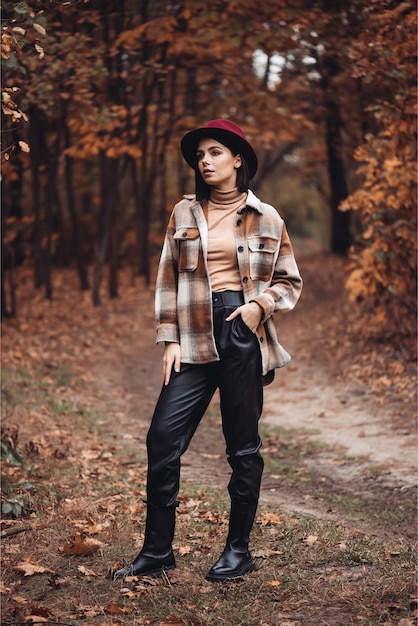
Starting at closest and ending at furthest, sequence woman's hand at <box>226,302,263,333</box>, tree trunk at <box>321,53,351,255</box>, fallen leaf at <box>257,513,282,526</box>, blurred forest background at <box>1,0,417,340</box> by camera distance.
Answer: woman's hand at <box>226,302,263,333</box>
fallen leaf at <box>257,513,282,526</box>
blurred forest background at <box>1,0,417,340</box>
tree trunk at <box>321,53,351,255</box>

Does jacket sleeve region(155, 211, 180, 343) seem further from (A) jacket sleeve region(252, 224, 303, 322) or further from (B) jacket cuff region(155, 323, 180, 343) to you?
(A) jacket sleeve region(252, 224, 303, 322)

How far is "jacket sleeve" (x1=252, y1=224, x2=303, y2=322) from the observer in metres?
3.90

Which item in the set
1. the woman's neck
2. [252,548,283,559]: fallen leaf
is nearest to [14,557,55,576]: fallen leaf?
[252,548,283,559]: fallen leaf

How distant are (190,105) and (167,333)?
13.9 metres

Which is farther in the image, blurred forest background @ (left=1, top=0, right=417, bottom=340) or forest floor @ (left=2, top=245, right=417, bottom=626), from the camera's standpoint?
blurred forest background @ (left=1, top=0, right=417, bottom=340)

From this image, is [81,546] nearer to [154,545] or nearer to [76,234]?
[154,545]

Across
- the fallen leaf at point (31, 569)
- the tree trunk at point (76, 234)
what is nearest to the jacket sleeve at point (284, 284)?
the fallen leaf at point (31, 569)

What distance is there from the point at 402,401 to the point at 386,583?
15.6ft

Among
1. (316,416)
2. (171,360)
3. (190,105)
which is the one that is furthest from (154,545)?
(190,105)

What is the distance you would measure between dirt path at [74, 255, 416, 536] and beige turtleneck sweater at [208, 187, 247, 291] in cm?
203

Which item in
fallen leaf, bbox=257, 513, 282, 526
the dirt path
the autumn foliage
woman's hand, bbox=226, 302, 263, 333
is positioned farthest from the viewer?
the autumn foliage

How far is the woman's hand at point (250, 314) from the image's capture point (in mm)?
3807

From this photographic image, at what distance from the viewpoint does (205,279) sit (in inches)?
152

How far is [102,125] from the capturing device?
10133 mm
